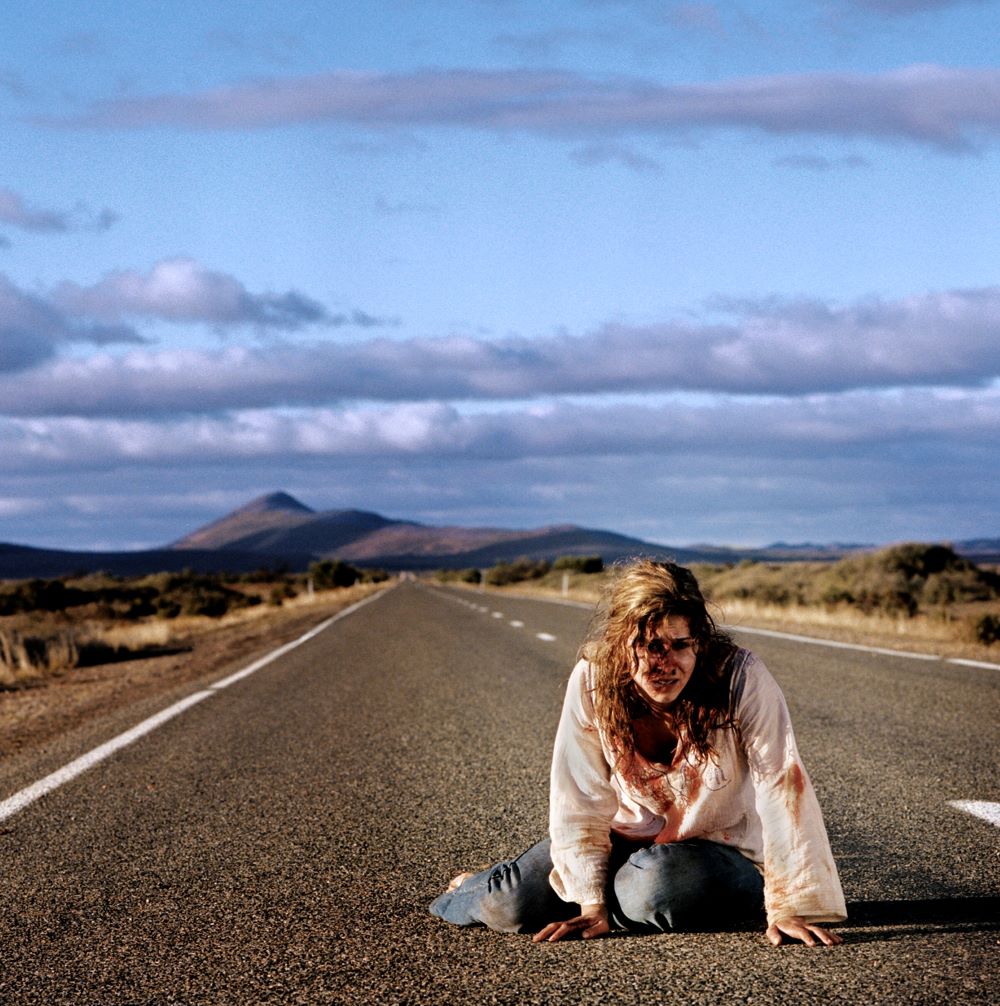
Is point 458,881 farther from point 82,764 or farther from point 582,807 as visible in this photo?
point 82,764

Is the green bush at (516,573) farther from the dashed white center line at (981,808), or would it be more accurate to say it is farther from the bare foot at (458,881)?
the bare foot at (458,881)

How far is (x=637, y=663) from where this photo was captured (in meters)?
4.09

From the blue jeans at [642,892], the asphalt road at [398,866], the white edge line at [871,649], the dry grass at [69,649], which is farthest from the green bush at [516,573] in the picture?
the blue jeans at [642,892]

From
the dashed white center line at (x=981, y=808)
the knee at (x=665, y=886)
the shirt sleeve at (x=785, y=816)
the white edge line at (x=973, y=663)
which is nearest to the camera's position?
the shirt sleeve at (x=785, y=816)

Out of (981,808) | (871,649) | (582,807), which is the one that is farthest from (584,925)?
(871,649)

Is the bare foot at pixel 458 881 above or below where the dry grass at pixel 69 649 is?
above

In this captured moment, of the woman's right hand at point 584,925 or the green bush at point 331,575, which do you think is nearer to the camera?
the woman's right hand at point 584,925

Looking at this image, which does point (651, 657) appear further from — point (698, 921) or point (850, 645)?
point (850, 645)

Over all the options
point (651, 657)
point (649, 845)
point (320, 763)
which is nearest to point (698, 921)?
point (649, 845)

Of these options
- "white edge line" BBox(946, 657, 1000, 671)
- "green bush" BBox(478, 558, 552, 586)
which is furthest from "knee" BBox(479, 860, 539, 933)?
"green bush" BBox(478, 558, 552, 586)

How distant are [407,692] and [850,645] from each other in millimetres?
7200

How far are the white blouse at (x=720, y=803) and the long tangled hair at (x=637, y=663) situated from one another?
0.15 ft

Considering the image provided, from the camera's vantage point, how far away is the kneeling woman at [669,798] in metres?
4.08

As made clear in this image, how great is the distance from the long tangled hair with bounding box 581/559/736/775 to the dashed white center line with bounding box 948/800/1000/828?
2.47 m
